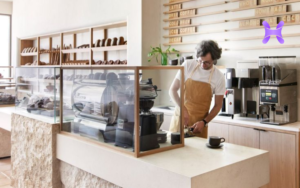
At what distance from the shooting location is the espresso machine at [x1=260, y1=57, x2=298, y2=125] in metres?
3.53

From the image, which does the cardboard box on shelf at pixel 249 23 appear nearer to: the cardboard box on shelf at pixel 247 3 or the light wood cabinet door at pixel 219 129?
Answer: the cardboard box on shelf at pixel 247 3

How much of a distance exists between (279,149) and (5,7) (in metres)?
8.86

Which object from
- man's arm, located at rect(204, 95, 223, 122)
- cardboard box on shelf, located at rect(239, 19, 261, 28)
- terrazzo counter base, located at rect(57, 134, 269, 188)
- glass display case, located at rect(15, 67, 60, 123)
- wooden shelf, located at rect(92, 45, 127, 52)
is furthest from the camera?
wooden shelf, located at rect(92, 45, 127, 52)

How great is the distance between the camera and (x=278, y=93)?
3.48m

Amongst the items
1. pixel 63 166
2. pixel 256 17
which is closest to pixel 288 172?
pixel 256 17

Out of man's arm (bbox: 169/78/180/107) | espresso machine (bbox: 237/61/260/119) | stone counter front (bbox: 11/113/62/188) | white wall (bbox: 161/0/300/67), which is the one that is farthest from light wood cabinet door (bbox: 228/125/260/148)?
stone counter front (bbox: 11/113/62/188)

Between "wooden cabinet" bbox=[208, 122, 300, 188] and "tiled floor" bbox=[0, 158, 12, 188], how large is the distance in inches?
121

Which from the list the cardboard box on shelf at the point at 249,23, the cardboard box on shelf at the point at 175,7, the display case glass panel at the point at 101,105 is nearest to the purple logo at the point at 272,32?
the cardboard box on shelf at the point at 249,23

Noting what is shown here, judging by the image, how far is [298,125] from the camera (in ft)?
11.5

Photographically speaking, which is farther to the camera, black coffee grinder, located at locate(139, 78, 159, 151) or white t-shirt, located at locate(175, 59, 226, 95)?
white t-shirt, located at locate(175, 59, 226, 95)

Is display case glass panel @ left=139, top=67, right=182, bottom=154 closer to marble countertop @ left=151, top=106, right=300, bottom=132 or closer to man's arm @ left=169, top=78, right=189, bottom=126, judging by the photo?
man's arm @ left=169, top=78, right=189, bottom=126

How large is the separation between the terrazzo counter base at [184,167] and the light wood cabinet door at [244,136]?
141 cm

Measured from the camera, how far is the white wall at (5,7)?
31.2 feet

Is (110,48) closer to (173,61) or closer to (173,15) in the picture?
(173,15)
